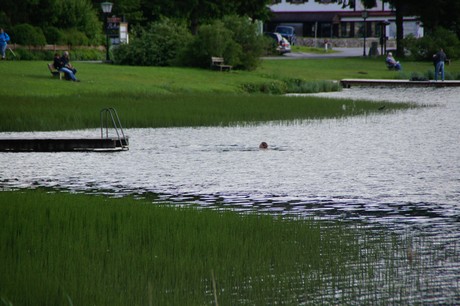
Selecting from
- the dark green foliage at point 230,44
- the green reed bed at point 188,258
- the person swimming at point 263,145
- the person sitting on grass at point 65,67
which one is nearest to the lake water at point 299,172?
the person swimming at point 263,145

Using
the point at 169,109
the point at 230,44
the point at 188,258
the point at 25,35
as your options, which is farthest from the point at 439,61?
the point at 188,258

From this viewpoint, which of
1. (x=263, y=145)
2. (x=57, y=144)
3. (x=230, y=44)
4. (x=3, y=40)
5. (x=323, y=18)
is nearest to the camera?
(x=57, y=144)

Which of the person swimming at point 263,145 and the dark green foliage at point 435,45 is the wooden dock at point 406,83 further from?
the person swimming at point 263,145

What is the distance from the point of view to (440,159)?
23.8 meters

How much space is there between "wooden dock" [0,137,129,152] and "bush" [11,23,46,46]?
3959 cm

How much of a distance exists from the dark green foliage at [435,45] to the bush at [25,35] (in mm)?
28570

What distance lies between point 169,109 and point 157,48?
80.0ft

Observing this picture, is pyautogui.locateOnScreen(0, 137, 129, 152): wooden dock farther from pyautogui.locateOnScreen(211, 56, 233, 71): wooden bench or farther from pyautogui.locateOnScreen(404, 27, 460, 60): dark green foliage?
pyautogui.locateOnScreen(404, 27, 460, 60): dark green foliage

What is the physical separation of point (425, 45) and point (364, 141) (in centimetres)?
5090

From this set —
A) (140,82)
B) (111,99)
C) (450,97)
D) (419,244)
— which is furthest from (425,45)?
(419,244)

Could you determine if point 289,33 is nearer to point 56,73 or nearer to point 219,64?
point 219,64

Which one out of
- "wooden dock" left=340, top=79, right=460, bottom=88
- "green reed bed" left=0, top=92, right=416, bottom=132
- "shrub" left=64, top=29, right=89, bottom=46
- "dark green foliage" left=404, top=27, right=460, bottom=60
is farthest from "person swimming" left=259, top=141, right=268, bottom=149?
"dark green foliage" left=404, top=27, right=460, bottom=60

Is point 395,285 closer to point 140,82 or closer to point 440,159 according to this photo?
point 440,159

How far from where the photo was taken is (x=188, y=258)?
11797mm
